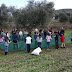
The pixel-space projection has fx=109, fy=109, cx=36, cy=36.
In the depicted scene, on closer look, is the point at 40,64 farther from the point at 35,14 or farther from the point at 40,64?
the point at 35,14

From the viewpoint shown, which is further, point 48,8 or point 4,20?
point 4,20

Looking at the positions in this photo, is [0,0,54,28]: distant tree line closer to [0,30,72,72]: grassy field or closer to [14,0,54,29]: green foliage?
[14,0,54,29]: green foliage

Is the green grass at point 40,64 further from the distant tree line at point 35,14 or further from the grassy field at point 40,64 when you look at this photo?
the distant tree line at point 35,14

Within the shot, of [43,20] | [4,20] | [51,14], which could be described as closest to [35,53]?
[43,20]

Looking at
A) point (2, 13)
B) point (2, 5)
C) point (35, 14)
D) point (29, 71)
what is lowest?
point (29, 71)

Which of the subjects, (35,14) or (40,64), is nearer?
(40,64)

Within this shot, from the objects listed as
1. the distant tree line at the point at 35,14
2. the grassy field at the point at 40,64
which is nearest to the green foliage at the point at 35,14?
the distant tree line at the point at 35,14

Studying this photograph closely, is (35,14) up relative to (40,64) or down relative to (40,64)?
up

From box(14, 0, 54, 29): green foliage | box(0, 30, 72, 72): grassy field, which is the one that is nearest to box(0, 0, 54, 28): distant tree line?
box(14, 0, 54, 29): green foliage

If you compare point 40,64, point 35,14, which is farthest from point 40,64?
point 35,14

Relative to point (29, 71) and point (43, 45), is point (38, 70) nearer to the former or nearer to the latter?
point (29, 71)

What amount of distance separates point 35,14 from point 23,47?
20.2 feet

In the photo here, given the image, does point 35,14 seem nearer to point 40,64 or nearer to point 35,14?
point 35,14

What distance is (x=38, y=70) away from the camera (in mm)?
4617
